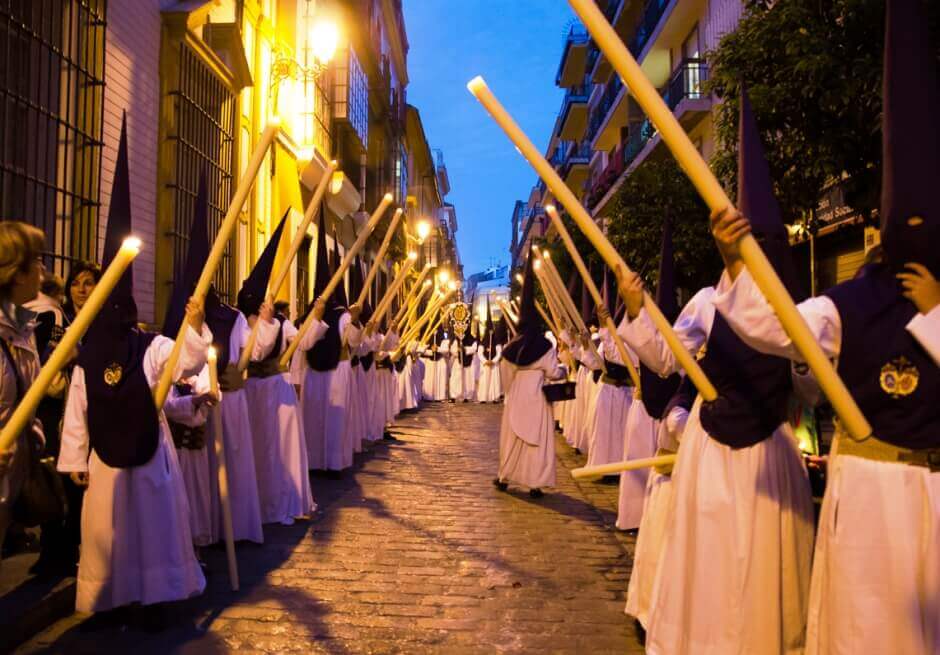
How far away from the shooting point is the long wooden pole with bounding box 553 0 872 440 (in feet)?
7.75

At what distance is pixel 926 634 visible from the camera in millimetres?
2771

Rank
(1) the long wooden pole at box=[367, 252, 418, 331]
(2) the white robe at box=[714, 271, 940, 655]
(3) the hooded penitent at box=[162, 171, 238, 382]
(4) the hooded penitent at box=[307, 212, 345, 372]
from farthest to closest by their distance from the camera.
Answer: (4) the hooded penitent at box=[307, 212, 345, 372] < (1) the long wooden pole at box=[367, 252, 418, 331] < (3) the hooded penitent at box=[162, 171, 238, 382] < (2) the white robe at box=[714, 271, 940, 655]

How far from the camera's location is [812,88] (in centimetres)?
647

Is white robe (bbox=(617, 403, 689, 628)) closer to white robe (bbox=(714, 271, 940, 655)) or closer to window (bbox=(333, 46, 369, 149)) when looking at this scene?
white robe (bbox=(714, 271, 940, 655))

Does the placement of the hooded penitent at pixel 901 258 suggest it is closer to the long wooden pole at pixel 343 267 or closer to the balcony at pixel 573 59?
→ the long wooden pole at pixel 343 267

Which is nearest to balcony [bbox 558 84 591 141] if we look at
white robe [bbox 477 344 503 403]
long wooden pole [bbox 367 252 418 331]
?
white robe [bbox 477 344 503 403]

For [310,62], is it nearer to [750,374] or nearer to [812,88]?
[812,88]

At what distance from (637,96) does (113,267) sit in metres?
1.76

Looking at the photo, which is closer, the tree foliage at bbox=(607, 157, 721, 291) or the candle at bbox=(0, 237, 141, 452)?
the candle at bbox=(0, 237, 141, 452)

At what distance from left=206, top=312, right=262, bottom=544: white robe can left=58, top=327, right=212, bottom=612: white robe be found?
178 centimetres

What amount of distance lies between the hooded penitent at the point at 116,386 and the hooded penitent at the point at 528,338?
193 inches

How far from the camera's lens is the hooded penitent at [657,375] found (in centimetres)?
502

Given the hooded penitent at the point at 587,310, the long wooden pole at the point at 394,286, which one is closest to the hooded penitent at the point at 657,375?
the long wooden pole at the point at 394,286

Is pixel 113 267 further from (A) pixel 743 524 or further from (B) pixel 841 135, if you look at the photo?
(B) pixel 841 135
